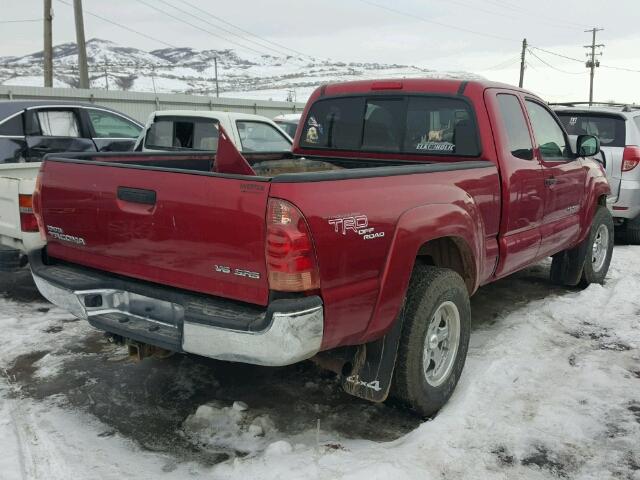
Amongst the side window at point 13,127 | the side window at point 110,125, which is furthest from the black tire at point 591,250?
the side window at point 13,127

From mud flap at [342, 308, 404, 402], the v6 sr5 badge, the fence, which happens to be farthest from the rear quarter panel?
the fence

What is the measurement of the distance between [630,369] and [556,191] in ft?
5.02

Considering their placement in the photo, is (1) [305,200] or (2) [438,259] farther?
(2) [438,259]

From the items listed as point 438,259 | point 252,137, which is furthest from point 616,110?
point 438,259

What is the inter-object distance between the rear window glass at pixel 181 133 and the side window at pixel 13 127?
5.45 ft

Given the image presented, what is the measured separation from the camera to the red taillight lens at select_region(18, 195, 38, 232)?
4703 millimetres

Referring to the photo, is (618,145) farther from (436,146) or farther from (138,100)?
(138,100)

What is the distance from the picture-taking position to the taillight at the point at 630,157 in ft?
25.4

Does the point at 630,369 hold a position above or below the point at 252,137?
below

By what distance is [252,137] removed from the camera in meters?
8.39

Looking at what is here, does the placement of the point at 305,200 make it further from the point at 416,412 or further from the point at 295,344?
the point at 416,412

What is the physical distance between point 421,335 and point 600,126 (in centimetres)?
616

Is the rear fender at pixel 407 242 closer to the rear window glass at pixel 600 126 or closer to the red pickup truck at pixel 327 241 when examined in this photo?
the red pickup truck at pixel 327 241

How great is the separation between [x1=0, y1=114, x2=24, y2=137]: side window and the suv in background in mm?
7341
